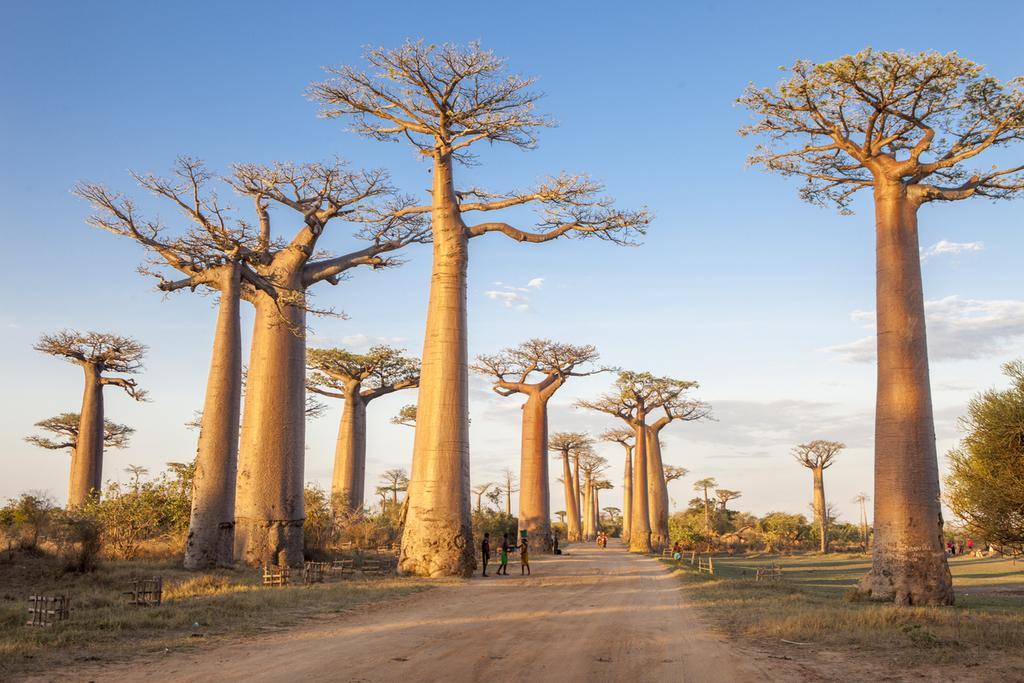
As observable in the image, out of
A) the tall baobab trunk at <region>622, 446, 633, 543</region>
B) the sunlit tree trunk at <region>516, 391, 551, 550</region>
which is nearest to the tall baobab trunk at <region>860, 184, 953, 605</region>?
the sunlit tree trunk at <region>516, 391, 551, 550</region>

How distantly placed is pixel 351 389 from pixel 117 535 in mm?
16309

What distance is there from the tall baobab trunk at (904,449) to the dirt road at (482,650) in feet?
11.7

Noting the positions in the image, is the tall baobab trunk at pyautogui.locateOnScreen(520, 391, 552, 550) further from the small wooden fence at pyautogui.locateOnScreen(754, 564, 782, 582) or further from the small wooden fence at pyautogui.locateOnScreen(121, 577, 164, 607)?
the small wooden fence at pyautogui.locateOnScreen(121, 577, 164, 607)

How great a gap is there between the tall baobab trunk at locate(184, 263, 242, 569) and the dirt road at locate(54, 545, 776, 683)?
6.38 metres

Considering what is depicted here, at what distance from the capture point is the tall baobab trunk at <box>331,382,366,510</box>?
34406 mm

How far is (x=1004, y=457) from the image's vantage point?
524 inches

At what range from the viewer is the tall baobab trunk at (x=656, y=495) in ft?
130

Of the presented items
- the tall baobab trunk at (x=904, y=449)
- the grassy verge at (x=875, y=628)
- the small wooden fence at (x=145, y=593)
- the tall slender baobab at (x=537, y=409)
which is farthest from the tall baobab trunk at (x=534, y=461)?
the small wooden fence at (x=145, y=593)

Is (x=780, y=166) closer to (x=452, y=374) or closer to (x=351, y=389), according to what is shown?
(x=452, y=374)

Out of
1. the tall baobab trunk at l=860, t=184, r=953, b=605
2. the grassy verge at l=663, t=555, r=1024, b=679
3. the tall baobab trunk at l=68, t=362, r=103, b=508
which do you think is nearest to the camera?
the grassy verge at l=663, t=555, r=1024, b=679

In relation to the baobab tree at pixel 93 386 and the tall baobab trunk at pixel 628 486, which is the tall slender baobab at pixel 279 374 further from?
the tall baobab trunk at pixel 628 486

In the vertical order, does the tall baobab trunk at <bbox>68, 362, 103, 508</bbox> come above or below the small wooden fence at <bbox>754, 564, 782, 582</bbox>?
above

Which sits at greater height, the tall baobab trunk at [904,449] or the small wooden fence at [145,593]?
the tall baobab trunk at [904,449]

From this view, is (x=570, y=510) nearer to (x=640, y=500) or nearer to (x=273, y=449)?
(x=640, y=500)
